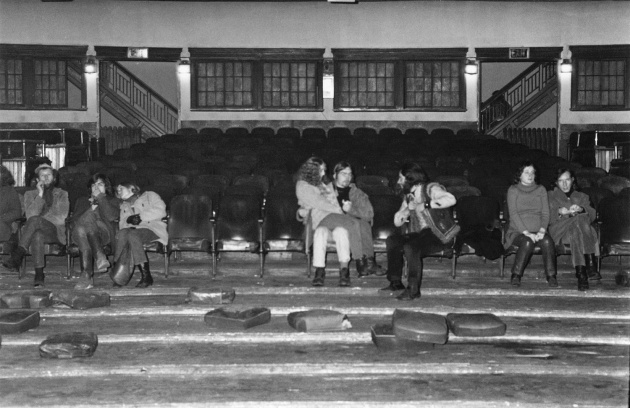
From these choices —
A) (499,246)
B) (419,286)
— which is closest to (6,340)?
(419,286)

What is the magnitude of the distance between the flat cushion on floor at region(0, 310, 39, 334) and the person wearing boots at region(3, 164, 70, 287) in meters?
1.18

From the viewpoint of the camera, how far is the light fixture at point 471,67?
15008mm

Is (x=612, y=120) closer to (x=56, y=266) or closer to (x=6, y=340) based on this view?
(x=56, y=266)

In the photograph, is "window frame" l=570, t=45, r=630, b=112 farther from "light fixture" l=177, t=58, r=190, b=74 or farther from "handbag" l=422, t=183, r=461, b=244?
"handbag" l=422, t=183, r=461, b=244

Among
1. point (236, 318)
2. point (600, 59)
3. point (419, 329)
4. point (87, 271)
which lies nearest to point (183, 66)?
point (600, 59)

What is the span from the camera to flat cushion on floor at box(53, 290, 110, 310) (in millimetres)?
6363

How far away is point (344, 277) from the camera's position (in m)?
6.98

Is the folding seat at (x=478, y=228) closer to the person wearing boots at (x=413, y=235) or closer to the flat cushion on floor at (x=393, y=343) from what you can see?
the person wearing boots at (x=413, y=235)

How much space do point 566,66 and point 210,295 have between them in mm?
10472

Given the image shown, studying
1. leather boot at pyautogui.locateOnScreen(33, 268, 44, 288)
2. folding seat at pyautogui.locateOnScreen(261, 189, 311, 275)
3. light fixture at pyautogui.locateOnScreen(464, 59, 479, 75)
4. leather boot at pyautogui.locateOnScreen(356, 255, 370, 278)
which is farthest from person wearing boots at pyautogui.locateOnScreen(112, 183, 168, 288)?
light fixture at pyautogui.locateOnScreen(464, 59, 479, 75)

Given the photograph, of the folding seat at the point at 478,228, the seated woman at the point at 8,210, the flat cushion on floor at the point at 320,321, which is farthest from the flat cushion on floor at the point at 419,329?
the seated woman at the point at 8,210

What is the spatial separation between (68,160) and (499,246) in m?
7.56

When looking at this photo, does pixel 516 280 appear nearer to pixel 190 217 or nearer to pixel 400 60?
pixel 190 217

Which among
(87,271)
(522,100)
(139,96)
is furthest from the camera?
(139,96)
